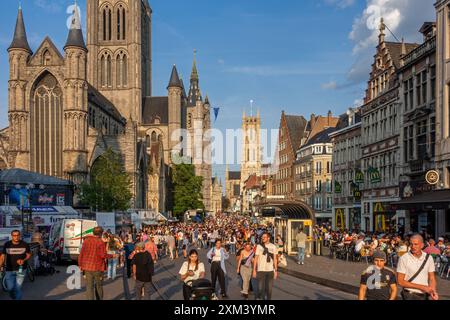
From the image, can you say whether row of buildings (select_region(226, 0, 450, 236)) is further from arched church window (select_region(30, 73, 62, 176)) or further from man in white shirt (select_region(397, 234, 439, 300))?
arched church window (select_region(30, 73, 62, 176))

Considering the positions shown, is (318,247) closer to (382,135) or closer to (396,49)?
(382,135)

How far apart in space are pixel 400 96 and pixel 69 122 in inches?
1552

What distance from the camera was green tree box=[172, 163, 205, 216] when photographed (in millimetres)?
99750

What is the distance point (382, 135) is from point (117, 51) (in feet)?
213

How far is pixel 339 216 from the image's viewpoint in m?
54.5

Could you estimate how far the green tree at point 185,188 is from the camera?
99750mm

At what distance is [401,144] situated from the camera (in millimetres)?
36656

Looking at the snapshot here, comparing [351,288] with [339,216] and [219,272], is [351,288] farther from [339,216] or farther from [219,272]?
[339,216]

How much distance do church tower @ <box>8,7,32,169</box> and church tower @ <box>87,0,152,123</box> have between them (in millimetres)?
30961

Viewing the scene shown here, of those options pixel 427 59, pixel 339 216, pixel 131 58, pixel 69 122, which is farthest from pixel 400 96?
pixel 131 58

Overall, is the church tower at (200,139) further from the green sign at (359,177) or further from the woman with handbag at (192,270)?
the woman with handbag at (192,270)

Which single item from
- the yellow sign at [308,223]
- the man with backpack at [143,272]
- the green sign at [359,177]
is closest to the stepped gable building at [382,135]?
the green sign at [359,177]

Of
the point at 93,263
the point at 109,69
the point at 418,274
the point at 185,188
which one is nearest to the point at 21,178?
the point at 93,263
